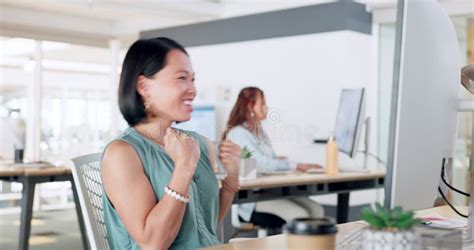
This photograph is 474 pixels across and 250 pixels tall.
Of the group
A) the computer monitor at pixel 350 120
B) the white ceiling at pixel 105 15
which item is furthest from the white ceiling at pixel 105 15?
the computer monitor at pixel 350 120

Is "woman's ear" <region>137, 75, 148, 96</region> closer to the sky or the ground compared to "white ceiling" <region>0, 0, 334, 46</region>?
closer to the ground

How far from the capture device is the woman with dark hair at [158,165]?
172cm

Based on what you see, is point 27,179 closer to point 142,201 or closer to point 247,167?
point 247,167

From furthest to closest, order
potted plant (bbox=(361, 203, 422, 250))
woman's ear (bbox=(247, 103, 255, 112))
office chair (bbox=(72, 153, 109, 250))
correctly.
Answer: woman's ear (bbox=(247, 103, 255, 112)), office chair (bbox=(72, 153, 109, 250)), potted plant (bbox=(361, 203, 422, 250))

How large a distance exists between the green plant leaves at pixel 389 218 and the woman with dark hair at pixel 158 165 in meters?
0.67

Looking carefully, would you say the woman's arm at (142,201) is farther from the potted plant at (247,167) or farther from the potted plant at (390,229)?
the potted plant at (247,167)

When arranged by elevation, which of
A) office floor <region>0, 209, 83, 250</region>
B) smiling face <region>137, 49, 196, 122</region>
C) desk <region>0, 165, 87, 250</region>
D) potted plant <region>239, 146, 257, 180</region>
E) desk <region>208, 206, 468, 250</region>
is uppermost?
smiling face <region>137, 49, 196, 122</region>

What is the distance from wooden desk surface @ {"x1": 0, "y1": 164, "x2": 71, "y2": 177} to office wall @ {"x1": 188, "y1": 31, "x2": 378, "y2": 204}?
3.05m

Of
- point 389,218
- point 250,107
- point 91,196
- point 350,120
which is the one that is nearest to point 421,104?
point 389,218

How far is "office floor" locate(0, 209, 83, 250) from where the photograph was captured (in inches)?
246

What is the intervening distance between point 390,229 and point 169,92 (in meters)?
0.92

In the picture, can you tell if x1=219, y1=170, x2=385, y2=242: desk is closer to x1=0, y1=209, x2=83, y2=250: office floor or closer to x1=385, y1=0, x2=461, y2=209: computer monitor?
x1=385, y1=0, x2=461, y2=209: computer monitor

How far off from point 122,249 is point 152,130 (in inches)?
14.4

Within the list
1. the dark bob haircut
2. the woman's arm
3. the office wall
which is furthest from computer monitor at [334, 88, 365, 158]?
the woman's arm
